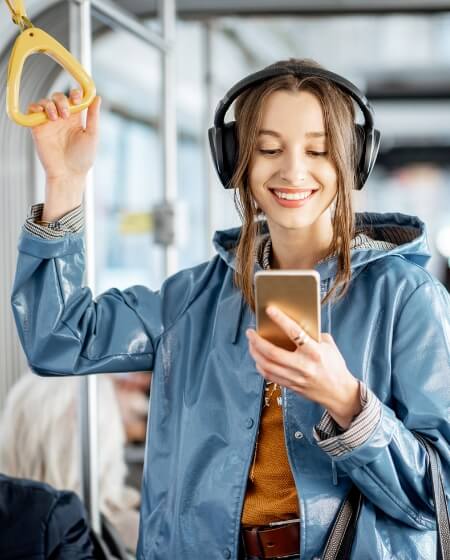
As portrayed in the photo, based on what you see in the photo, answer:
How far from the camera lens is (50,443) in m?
2.95

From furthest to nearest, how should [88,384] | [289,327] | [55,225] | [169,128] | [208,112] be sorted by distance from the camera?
[208,112], [169,128], [88,384], [55,225], [289,327]

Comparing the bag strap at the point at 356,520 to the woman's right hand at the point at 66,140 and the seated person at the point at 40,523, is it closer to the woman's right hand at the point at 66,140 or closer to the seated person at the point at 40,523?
the woman's right hand at the point at 66,140

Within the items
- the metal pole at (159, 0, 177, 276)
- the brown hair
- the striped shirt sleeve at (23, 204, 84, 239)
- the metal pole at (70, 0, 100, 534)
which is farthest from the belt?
the metal pole at (159, 0, 177, 276)

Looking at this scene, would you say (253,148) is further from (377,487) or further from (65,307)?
(377,487)

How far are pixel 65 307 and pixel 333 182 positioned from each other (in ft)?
1.87

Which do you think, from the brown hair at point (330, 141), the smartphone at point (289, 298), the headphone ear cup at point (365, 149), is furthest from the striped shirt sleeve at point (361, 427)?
the headphone ear cup at point (365, 149)

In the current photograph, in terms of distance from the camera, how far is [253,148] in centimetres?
151

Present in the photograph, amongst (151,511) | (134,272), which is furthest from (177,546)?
(134,272)

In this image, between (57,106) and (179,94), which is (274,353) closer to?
(57,106)

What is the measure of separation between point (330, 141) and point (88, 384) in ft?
4.12

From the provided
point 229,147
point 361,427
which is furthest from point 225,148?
point 361,427

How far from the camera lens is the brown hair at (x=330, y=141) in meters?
1.48

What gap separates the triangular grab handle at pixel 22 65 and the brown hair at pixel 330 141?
0.97ft

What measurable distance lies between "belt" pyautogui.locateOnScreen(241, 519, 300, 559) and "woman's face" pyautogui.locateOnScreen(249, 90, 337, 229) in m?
0.55
